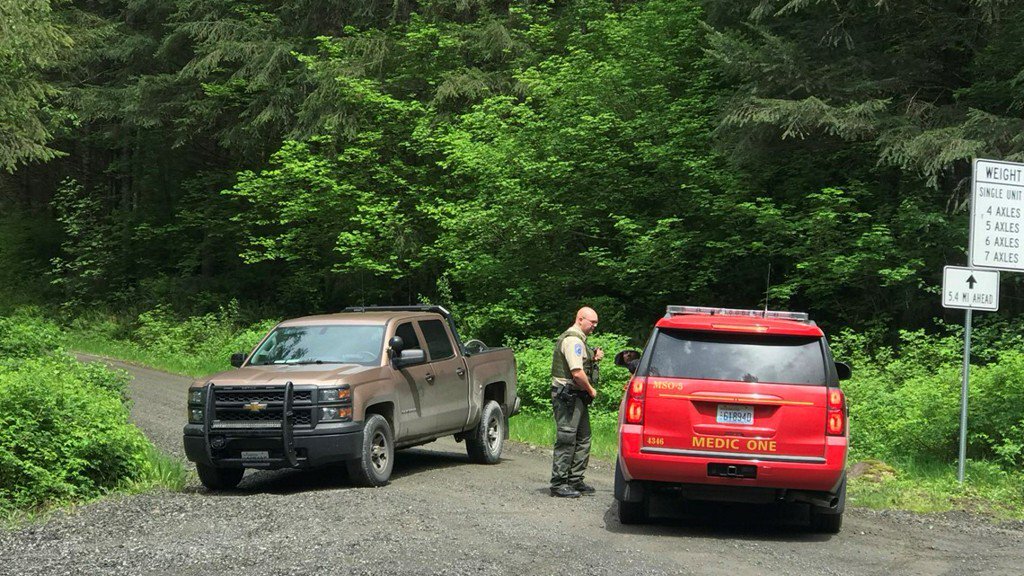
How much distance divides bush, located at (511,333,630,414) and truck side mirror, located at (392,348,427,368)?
22.0 ft

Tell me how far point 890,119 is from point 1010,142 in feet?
6.89

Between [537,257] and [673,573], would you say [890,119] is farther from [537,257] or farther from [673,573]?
[673,573]

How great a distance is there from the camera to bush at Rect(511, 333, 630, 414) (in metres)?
19.5

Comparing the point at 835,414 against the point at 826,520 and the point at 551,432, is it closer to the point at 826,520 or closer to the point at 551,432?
the point at 826,520

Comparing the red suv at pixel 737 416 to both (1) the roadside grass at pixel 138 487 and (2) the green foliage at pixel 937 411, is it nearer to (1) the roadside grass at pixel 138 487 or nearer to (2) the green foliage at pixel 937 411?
(2) the green foliage at pixel 937 411

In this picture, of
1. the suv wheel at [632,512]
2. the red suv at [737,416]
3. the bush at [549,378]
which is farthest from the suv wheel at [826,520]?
the bush at [549,378]

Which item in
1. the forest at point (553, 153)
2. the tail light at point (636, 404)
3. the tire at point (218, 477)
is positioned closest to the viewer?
the tail light at point (636, 404)

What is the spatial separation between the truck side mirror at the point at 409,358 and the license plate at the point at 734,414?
166 inches

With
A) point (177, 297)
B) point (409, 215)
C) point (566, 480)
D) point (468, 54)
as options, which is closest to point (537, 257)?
point (409, 215)

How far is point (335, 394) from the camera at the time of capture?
11.4 metres

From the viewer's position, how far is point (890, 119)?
1830cm

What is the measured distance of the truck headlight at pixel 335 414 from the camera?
1138cm

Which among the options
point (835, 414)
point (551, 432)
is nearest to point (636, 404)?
point (835, 414)

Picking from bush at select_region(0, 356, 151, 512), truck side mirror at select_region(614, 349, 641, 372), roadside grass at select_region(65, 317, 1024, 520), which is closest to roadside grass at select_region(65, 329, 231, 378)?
roadside grass at select_region(65, 317, 1024, 520)
